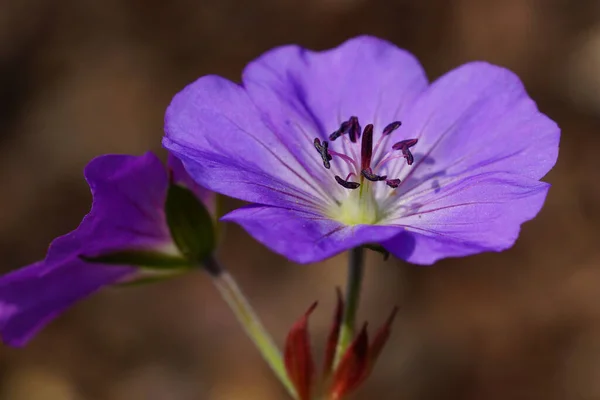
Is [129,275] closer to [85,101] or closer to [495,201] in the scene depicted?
[495,201]

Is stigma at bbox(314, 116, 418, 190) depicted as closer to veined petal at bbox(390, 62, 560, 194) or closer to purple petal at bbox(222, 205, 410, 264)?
veined petal at bbox(390, 62, 560, 194)

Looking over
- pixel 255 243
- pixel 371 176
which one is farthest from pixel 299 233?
pixel 255 243

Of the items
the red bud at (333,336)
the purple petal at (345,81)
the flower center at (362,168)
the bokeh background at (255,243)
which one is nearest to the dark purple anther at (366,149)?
the flower center at (362,168)

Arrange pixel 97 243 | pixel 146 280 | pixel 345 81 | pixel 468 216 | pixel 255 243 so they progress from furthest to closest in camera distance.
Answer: pixel 255 243 → pixel 345 81 → pixel 146 280 → pixel 97 243 → pixel 468 216

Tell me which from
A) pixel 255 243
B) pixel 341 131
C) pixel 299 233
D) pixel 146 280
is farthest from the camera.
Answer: pixel 255 243

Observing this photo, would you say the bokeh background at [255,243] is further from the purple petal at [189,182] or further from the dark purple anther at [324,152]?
the dark purple anther at [324,152]

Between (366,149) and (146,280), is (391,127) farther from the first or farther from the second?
(146,280)
